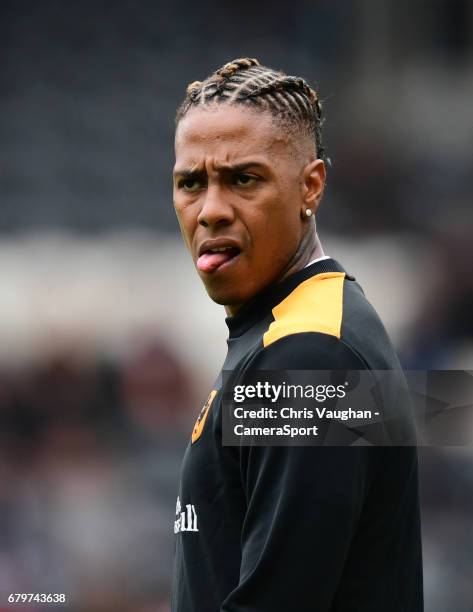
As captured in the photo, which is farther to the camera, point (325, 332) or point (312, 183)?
point (312, 183)

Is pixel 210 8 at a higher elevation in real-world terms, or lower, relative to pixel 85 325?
higher

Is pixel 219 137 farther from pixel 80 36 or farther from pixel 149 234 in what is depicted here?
pixel 80 36

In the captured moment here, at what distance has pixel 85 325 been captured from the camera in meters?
6.32

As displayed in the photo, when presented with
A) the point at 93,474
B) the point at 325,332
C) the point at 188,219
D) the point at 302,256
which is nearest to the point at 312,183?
the point at 302,256

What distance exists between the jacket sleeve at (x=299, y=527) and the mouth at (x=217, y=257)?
45 cm

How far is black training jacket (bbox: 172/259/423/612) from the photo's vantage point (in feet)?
5.12

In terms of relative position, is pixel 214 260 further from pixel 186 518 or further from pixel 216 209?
pixel 186 518

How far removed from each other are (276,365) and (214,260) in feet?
1.15

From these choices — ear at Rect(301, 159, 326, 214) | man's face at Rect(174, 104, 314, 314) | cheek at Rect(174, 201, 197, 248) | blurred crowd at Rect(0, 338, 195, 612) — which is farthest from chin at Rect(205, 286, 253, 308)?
blurred crowd at Rect(0, 338, 195, 612)

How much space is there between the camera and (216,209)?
190 cm

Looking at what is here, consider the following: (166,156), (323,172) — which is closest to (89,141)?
(166,156)

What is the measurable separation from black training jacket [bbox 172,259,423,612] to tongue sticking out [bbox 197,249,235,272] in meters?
0.10

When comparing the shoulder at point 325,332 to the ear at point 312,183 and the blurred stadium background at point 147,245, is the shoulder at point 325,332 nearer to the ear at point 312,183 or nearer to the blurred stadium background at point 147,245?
the ear at point 312,183

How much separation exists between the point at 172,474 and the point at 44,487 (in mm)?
738
